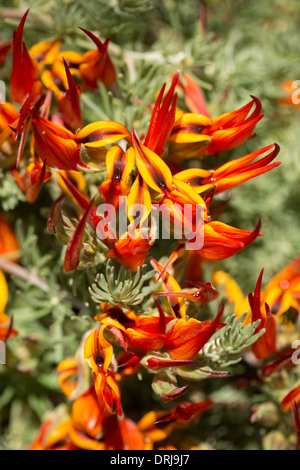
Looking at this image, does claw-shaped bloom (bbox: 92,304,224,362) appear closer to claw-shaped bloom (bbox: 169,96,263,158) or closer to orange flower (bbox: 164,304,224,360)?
orange flower (bbox: 164,304,224,360)

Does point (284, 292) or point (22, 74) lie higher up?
point (22, 74)

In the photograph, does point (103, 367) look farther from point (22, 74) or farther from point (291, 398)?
point (22, 74)

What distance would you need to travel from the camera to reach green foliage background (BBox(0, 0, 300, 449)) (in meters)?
0.97

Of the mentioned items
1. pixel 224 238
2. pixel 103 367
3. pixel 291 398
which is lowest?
pixel 291 398

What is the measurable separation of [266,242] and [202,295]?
53 cm

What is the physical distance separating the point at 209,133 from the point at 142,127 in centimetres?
14

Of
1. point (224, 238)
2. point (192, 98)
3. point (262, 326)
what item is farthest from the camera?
point (192, 98)

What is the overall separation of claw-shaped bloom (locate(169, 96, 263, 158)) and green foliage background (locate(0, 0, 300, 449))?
98 mm

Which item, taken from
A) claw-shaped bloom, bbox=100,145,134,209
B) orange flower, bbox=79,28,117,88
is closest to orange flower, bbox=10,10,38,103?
orange flower, bbox=79,28,117,88

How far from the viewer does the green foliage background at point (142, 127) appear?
97 centimetres

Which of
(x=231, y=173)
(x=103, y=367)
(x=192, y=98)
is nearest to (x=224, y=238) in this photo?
(x=231, y=173)

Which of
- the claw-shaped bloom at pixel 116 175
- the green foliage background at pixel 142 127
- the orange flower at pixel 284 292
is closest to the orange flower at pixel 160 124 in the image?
the claw-shaped bloom at pixel 116 175

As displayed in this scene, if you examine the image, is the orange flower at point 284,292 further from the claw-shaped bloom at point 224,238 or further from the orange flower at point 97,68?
the orange flower at point 97,68

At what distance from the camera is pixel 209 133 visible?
2.64ft
